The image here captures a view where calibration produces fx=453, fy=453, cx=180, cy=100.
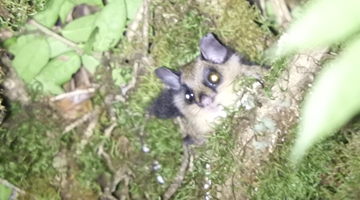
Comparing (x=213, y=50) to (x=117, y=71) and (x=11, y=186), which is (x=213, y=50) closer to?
(x=117, y=71)

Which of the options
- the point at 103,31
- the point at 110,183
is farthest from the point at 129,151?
the point at 103,31

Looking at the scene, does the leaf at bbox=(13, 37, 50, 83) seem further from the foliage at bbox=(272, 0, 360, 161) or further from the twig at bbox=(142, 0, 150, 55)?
the foliage at bbox=(272, 0, 360, 161)

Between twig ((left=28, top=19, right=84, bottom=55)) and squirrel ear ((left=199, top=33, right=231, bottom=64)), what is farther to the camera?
twig ((left=28, top=19, right=84, bottom=55))

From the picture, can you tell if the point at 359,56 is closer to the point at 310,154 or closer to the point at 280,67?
the point at 280,67

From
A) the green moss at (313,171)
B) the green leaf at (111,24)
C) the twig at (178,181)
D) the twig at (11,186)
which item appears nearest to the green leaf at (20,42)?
the green leaf at (111,24)

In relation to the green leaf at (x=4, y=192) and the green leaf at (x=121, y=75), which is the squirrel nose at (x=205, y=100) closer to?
the green leaf at (x=121, y=75)

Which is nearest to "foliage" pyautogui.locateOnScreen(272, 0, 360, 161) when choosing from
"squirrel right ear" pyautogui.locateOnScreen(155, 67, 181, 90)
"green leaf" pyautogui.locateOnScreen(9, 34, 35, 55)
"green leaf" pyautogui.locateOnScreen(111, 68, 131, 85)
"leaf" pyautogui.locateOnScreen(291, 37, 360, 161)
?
"leaf" pyautogui.locateOnScreen(291, 37, 360, 161)

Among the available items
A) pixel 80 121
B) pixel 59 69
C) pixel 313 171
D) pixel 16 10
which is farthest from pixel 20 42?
pixel 313 171

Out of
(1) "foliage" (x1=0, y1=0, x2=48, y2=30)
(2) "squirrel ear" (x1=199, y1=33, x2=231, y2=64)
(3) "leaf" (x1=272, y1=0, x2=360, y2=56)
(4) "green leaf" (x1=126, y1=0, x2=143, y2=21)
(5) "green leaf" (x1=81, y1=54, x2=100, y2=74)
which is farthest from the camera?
(5) "green leaf" (x1=81, y1=54, x2=100, y2=74)
